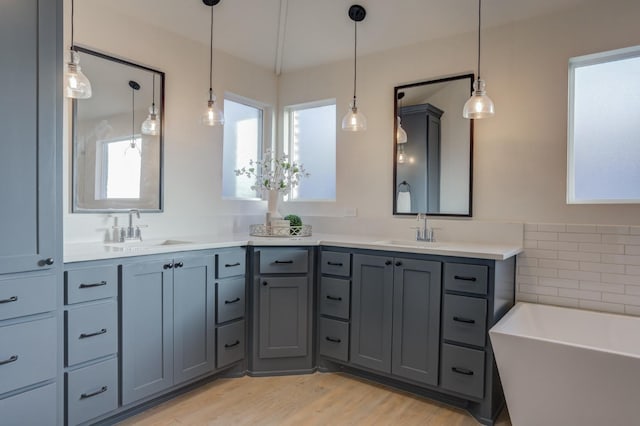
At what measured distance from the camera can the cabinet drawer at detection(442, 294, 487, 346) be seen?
2328mm

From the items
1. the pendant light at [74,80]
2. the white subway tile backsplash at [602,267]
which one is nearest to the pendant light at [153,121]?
the pendant light at [74,80]

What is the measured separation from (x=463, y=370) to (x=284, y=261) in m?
1.33

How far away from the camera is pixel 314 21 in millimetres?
3252

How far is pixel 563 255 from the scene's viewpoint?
8.48ft

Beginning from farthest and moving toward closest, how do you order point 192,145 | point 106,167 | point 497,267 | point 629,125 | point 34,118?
point 192,145 < point 106,167 < point 629,125 < point 497,267 < point 34,118

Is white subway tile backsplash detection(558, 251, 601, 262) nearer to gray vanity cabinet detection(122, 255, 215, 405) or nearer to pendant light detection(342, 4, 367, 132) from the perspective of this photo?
pendant light detection(342, 4, 367, 132)

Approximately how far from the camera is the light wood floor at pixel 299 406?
232cm

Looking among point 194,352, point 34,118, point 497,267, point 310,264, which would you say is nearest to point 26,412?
point 194,352

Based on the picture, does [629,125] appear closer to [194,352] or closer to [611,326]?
[611,326]

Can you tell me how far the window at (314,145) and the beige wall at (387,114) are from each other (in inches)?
4.7

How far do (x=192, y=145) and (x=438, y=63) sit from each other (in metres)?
1.99

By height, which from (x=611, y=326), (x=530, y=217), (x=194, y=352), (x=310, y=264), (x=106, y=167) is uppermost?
(x=106, y=167)

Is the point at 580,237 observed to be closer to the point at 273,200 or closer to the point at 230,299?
the point at 230,299

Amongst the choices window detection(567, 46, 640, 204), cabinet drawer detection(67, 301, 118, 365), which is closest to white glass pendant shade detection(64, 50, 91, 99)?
cabinet drawer detection(67, 301, 118, 365)
